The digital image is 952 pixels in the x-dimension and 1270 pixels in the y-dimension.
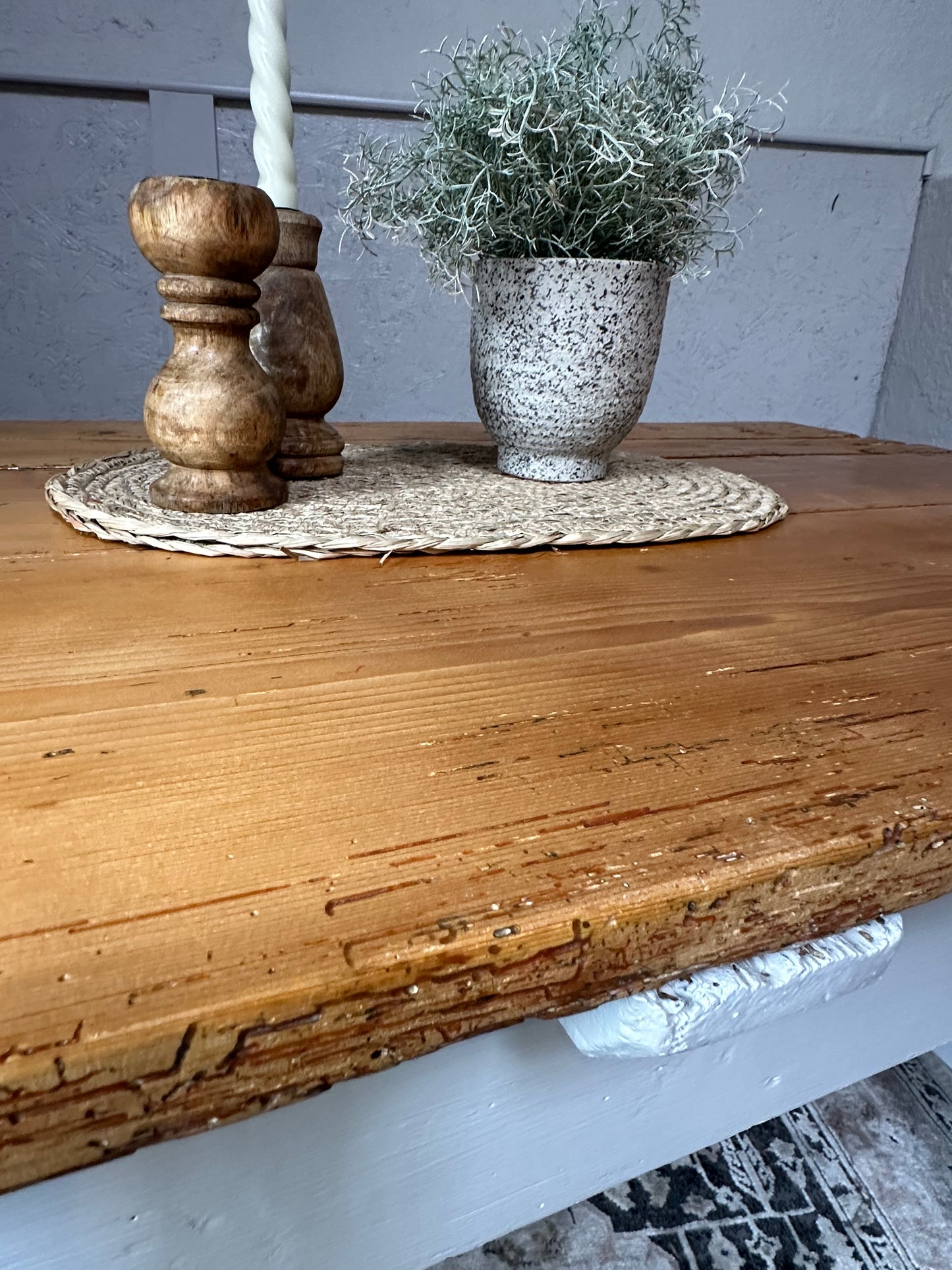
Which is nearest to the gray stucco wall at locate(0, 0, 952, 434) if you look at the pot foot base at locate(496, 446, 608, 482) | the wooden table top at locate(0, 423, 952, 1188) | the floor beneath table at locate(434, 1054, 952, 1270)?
the pot foot base at locate(496, 446, 608, 482)

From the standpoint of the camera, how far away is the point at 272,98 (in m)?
0.54

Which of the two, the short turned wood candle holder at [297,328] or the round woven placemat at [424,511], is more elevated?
the short turned wood candle holder at [297,328]

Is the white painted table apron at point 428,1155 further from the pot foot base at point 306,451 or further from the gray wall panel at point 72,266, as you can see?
the gray wall panel at point 72,266

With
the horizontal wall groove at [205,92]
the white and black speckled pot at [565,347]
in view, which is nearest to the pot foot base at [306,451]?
the white and black speckled pot at [565,347]

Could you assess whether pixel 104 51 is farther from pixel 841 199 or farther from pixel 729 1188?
pixel 729 1188

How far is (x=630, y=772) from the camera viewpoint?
0.89 feet

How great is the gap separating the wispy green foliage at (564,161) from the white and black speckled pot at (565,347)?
1.1 inches

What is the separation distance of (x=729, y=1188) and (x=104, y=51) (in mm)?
1837

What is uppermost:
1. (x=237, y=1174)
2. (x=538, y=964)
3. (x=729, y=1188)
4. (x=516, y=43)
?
(x=516, y=43)

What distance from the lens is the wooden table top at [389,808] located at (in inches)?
7.3

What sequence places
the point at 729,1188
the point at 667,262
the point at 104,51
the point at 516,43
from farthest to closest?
the point at 516,43, the point at 104,51, the point at 729,1188, the point at 667,262

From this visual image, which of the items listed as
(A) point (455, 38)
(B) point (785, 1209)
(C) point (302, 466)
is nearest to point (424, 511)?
(C) point (302, 466)

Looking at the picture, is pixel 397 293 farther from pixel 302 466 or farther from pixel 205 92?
pixel 302 466

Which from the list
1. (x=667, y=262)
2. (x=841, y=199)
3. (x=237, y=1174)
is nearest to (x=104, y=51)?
(x=667, y=262)
